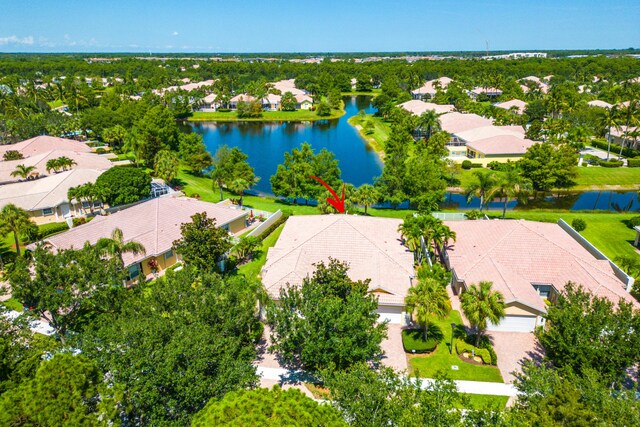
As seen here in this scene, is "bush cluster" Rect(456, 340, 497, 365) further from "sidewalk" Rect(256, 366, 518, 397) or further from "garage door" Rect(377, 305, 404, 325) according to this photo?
"garage door" Rect(377, 305, 404, 325)

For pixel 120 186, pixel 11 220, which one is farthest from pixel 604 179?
pixel 11 220

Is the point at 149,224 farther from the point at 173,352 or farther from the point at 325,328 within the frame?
the point at 325,328

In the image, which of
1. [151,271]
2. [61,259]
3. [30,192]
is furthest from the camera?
[30,192]

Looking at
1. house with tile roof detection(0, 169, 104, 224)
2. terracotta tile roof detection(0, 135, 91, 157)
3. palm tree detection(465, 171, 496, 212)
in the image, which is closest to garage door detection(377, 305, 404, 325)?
palm tree detection(465, 171, 496, 212)

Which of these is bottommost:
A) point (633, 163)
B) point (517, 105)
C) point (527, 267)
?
point (633, 163)

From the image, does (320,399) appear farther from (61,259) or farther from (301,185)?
(301,185)

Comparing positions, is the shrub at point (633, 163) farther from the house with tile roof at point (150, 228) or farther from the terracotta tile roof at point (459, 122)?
the house with tile roof at point (150, 228)

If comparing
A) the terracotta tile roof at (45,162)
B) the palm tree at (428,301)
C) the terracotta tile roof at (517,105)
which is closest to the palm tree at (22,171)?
the terracotta tile roof at (45,162)

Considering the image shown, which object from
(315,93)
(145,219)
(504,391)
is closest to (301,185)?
(145,219)
